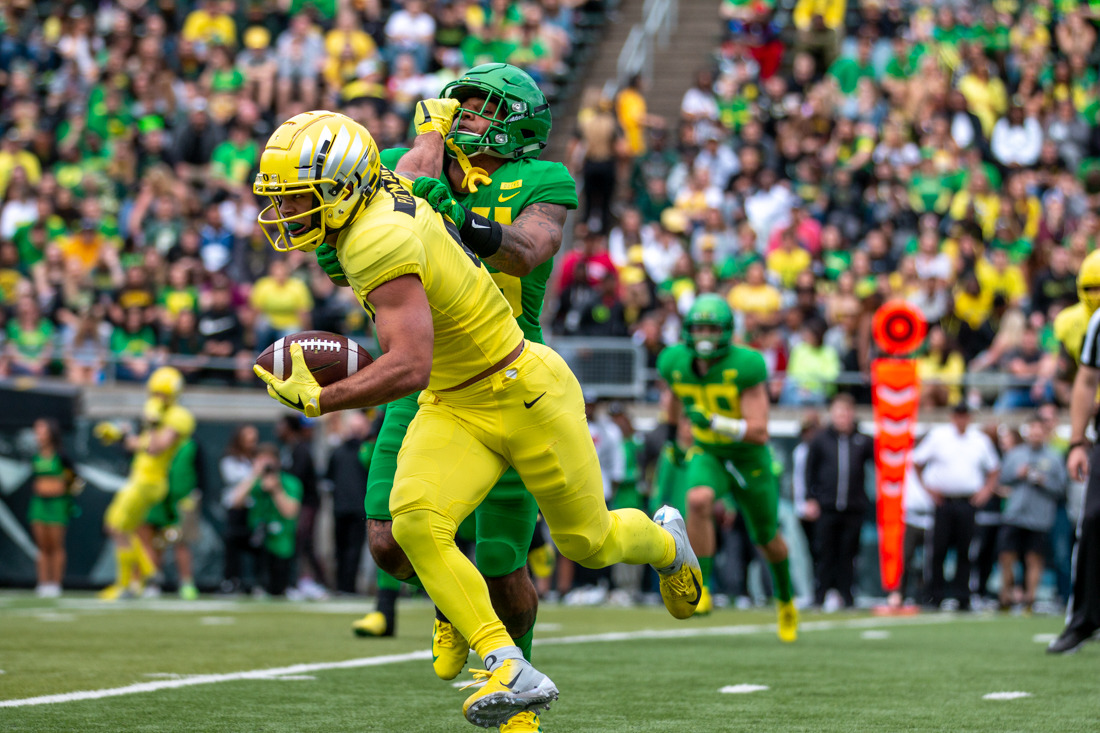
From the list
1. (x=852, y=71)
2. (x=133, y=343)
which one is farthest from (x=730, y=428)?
(x=852, y=71)

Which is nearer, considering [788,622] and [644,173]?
[788,622]

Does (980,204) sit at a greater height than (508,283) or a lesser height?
greater

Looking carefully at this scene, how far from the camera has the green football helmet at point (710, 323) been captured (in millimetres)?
8883

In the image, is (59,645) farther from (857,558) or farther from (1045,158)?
(1045,158)

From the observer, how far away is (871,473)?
44.9ft

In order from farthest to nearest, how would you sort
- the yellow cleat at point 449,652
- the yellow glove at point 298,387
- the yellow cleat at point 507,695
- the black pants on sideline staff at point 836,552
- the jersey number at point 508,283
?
the black pants on sideline staff at point 836,552 < the jersey number at point 508,283 < the yellow cleat at point 449,652 < the yellow glove at point 298,387 < the yellow cleat at point 507,695

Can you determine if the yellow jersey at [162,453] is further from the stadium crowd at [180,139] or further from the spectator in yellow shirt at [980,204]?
the spectator in yellow shirt at [980,204]

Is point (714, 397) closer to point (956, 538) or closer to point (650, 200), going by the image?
point (956, 538)

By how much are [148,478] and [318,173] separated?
9.33m

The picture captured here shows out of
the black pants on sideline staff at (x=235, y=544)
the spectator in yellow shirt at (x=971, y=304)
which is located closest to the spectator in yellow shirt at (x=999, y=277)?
the spectator in yellow shirt at (x=971, y=304)

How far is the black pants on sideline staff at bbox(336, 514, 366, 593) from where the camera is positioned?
13531mm

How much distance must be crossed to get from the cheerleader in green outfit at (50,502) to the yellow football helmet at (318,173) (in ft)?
32.6

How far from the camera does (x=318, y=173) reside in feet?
14.3

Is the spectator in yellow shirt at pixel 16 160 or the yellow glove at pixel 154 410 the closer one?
the yellow glove at pixel 154 410
